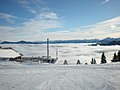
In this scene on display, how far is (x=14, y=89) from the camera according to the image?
32.3ft

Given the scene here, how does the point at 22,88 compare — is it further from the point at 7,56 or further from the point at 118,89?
the point at 7,56

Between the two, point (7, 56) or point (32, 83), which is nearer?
point (32, 83)

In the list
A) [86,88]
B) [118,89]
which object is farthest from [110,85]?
[86,88]

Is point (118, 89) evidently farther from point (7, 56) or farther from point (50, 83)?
point (7, 56)

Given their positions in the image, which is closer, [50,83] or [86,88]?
[86,88]

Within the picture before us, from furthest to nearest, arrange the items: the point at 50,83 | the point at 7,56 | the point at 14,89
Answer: the point at 7,56 → the point at 50,83 → the point at 14,89

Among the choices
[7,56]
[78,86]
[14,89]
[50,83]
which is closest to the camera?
[14,89]

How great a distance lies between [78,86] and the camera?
1067cm

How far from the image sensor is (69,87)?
34.2 feet

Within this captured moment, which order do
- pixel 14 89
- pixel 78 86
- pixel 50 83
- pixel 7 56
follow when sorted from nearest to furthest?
pixel 14 89, pixel 78 86, pixel 50 83, pixel 7 56

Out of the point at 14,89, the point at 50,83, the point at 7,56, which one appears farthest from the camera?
the point at 7,56

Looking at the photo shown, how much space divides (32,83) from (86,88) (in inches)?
138

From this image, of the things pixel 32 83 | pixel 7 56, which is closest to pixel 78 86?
pixel 32 83

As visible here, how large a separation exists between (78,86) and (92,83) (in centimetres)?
118
